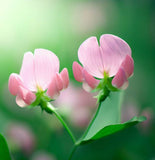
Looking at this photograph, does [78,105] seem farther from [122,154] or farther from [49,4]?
[49,4]

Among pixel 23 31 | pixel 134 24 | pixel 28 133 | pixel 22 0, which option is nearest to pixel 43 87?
pixel 28 133

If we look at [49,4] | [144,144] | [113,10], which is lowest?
[144,144]

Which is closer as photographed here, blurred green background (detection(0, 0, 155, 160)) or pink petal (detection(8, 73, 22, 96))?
pink petal (detection(8, 73, 22, 96))

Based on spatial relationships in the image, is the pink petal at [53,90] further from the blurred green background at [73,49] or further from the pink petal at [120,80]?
the blurred green background at [73,49]

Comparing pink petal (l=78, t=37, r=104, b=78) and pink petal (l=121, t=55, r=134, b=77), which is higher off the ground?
pink petal (l=78, t=37, r=104, b=78)

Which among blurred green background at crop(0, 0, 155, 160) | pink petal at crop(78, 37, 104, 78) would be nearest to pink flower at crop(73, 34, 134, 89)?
pink petal at crop(78, 37, 104, 78)

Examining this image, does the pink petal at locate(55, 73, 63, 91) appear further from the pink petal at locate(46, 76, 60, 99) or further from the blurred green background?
the blurred green background
